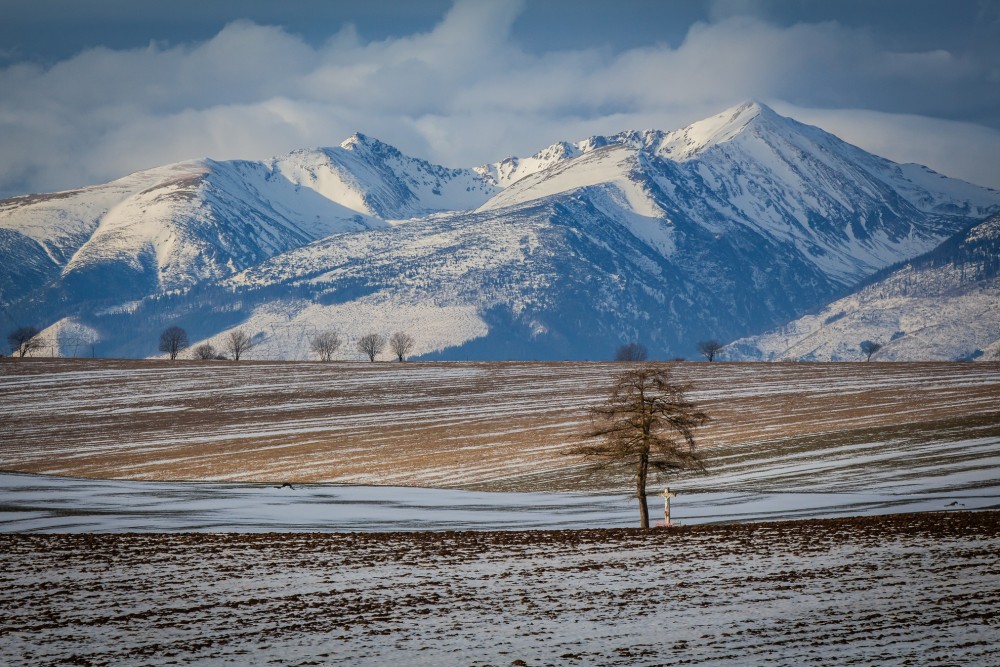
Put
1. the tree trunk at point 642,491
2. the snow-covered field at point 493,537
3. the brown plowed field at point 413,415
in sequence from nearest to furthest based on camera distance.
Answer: the snow-covered field at point 493,537 → the tree trunk at point 642,491 → the brown plowed field at point 413,415

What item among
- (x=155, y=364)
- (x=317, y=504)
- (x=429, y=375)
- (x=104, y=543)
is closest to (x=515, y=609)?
(x=104, y=543)

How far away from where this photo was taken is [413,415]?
110 metres

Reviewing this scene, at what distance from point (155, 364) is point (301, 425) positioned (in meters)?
58.5

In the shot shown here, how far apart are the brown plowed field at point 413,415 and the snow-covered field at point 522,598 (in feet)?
96.5

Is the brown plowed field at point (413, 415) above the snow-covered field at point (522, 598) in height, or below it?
above

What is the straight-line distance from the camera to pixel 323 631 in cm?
2759

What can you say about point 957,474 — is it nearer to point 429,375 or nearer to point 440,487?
point 440,487

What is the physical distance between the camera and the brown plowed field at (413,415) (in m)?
78.8

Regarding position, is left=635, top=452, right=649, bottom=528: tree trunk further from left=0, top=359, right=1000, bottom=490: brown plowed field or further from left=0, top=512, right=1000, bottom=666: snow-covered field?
left=0, top=359, right=1000, bottom=490: brown plowed field

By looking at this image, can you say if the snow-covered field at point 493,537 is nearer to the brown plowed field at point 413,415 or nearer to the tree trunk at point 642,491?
the brown plowed field at point 413,415

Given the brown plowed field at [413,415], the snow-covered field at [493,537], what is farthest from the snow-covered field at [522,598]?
the brown plowed field at [413,415]

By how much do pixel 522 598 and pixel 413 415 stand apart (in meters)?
79.6

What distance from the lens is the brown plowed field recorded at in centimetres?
7875

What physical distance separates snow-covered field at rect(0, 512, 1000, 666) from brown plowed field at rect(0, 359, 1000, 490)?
2940 centimetres
